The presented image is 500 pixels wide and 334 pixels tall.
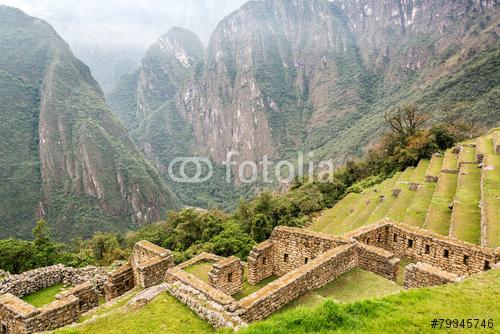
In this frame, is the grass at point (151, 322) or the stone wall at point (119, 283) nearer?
the grass at point (151, 322)

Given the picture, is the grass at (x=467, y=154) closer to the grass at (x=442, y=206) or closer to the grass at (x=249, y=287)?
the grass at (x=442, y=206)

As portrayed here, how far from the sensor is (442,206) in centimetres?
2248

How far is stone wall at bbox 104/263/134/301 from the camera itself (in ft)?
38.6

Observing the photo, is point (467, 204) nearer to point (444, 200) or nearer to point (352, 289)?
point (444, 200)

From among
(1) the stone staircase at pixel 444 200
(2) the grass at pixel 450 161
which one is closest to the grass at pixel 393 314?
(1) the stone staircase at pixel 444 200

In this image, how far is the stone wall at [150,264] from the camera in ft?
36.2

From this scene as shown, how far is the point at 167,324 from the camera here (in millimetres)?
6605

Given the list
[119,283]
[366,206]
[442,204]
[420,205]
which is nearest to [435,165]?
[366,206]

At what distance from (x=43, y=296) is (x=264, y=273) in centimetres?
795

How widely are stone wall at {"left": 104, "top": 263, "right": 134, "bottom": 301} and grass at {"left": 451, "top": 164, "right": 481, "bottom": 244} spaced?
13.9m

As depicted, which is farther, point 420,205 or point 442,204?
point 420,205

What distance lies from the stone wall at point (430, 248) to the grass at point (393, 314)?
3316 mm

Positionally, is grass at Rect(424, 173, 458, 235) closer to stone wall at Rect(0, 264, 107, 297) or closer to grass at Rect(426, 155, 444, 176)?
grass at Rect(426, 155, 444, 176)

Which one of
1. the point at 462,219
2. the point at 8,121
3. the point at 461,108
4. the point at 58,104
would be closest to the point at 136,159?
the point at 58,104
